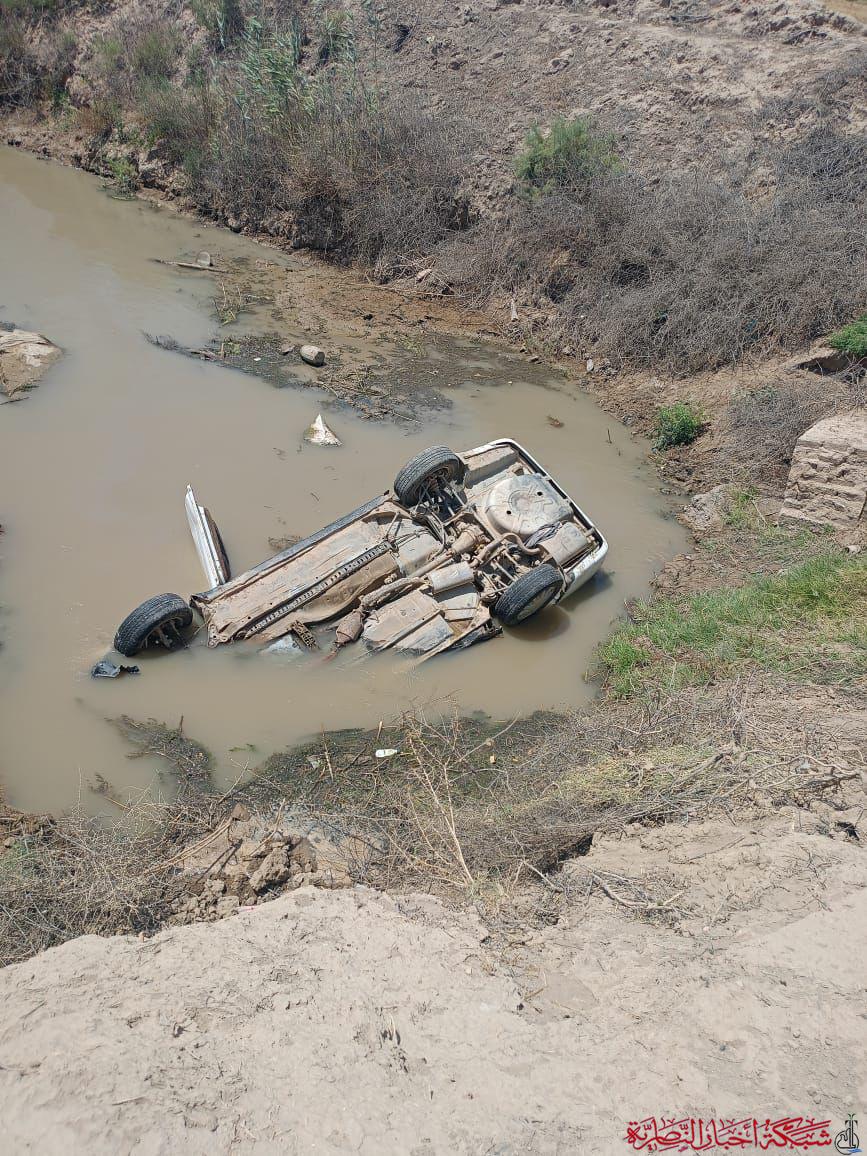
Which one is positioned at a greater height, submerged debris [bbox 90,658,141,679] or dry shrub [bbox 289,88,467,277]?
dry shrub [bbox 289,88,467,277]

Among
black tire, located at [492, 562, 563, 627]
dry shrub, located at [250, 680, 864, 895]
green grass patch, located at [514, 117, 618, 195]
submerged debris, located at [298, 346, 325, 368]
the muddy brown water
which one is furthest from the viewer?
green grass patch, located at [514, 117, 618, 195]

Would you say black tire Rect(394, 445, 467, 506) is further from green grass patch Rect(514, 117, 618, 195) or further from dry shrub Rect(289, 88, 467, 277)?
green grass patch Rect(514, 117, 618, 195)

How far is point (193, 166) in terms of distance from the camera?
1656cm

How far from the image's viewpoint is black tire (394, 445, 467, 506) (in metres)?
7.93

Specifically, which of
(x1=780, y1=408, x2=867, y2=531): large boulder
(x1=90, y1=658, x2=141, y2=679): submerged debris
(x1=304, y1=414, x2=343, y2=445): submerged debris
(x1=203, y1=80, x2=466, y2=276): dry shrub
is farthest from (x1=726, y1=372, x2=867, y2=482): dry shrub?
(x1=90, y1=658, x2=141, y2=679): submerged debris

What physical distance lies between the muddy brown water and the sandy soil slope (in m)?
Answer: 2.19

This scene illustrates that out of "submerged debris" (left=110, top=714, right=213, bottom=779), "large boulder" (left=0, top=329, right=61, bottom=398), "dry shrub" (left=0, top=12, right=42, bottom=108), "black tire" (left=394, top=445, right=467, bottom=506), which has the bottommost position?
"submerged debris" (left=110, top=714, right=213, bottom=779)

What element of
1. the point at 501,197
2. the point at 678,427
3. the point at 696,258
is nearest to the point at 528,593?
the point at 678,427

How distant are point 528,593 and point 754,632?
6.87ft

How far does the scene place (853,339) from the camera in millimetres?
10516

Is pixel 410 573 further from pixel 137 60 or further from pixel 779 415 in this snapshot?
pixel 137 60

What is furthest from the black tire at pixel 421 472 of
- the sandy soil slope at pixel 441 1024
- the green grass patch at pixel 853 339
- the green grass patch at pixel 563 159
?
the green grass patch at pixel 563 159

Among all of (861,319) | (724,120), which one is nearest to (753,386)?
(861,319)

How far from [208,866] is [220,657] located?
2156 mm
